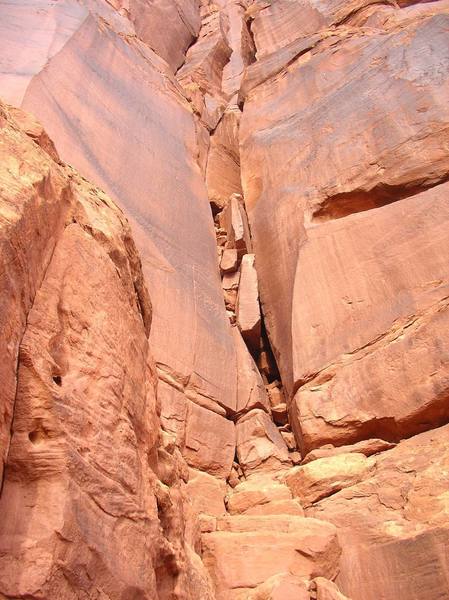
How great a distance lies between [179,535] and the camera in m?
4.35

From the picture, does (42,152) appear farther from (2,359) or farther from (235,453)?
(235,453)

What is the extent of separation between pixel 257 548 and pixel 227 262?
610 centimetres

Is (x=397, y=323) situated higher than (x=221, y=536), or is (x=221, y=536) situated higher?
(x=397, y=323)

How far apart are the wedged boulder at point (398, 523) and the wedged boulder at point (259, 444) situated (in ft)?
4.65

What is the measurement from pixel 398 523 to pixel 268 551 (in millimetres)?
1330

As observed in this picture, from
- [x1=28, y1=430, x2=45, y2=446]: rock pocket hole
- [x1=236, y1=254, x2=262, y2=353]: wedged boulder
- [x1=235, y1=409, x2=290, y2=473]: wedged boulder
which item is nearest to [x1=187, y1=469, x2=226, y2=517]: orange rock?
[x1=235, y1=409, x2=290, y2=473]: wedged boulder

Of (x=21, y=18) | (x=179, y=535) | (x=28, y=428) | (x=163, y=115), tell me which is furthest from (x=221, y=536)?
(x=21, y=18)

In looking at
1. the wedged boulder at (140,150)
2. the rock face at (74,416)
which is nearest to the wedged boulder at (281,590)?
the rock face at (74,416)

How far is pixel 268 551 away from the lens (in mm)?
5418

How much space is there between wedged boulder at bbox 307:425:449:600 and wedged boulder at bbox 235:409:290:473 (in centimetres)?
142

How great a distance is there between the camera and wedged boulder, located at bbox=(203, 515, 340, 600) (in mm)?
5254

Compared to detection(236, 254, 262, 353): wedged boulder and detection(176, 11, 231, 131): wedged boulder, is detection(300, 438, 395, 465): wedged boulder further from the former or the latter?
detection(176, 11, 231, 131): wedged boulder

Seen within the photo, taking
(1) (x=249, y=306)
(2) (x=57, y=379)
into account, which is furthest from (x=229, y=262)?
(2) (x=57, y=379)

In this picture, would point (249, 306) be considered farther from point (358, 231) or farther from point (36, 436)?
point (36, 436)
